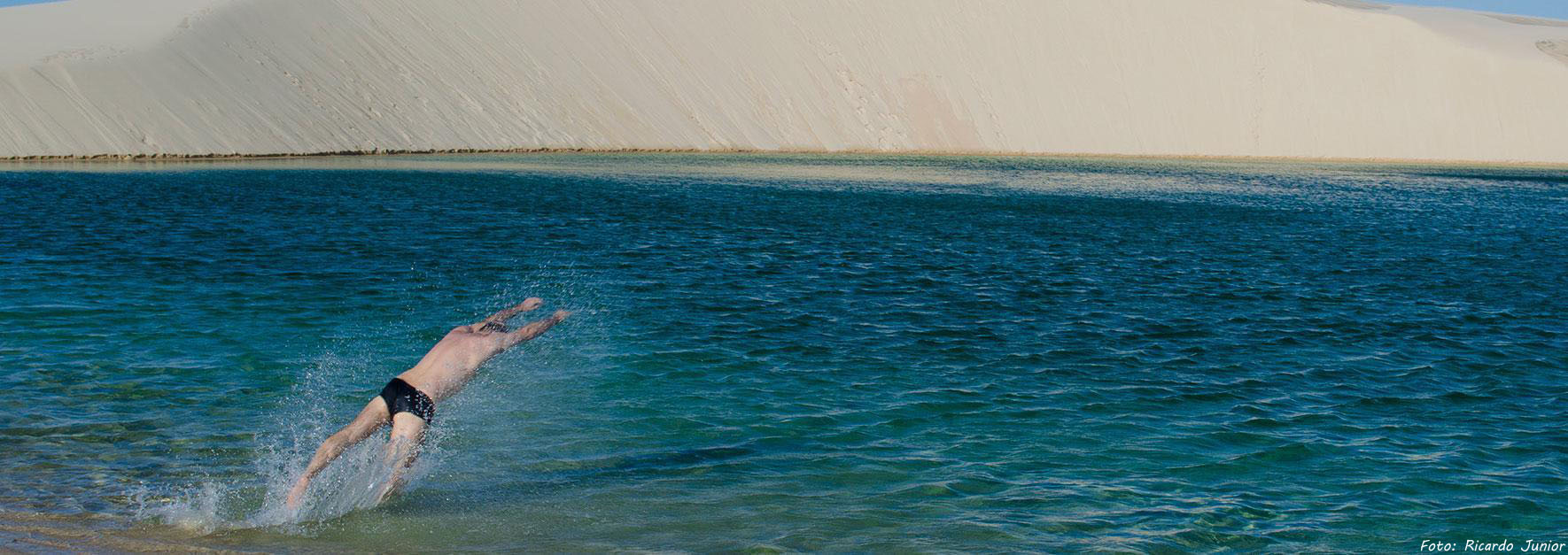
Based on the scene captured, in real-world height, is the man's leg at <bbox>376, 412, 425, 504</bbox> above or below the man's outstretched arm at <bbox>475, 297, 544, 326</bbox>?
below

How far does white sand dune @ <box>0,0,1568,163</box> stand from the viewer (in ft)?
228

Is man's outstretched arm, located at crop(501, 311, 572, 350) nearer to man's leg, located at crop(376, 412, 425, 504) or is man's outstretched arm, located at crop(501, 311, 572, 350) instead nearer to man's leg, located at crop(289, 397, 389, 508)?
man's leg, located at crop(376, 412, 425, 504)

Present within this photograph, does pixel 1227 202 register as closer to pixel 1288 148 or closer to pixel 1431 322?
pixel 1431 322

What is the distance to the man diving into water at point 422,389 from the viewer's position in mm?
8711

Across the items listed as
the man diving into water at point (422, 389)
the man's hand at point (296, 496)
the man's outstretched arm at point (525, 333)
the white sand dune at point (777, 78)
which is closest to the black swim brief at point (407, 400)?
the man diving into water at point (422, 389)

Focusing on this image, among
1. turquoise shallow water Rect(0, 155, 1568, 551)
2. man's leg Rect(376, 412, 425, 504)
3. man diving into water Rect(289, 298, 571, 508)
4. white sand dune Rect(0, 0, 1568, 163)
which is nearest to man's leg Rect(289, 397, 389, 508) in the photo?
man diving into water Rect(289, 298, 571, 508)

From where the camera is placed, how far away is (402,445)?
8.90 metres

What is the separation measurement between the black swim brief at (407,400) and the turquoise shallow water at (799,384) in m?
0.95

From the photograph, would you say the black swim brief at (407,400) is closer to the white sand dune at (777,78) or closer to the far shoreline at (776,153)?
the far shoreline at (776,153)

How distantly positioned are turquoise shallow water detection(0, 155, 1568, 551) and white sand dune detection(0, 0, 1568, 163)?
36.9 m

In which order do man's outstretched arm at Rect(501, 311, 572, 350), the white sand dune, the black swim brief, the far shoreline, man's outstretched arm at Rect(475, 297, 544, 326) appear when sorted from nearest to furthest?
the black swim brief < man's outstretched arm at Rect(501, 311, 572, 350) < man's outstretched arm at Rect(475, 297, 544, 326) < the far shoreline < the white sand dune

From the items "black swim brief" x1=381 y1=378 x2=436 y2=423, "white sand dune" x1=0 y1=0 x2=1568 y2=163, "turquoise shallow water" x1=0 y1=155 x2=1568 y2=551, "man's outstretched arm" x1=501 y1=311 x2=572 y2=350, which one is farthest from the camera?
"white sand dune" x1=0 y1=0 x2=1568 y2=163

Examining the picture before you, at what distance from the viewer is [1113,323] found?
63.9ft

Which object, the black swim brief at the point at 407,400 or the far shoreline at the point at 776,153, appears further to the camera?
the far shoreline at the point at 776,153
